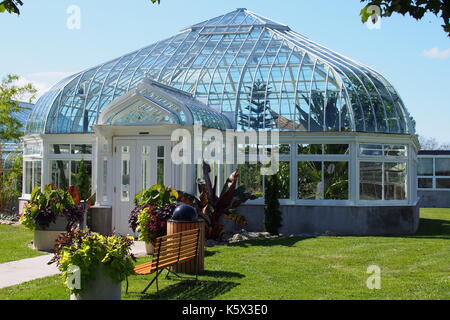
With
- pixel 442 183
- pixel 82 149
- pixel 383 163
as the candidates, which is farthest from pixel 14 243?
pixel 442 183

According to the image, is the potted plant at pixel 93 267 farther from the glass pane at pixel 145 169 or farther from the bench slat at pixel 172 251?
the glass pane at pixel 145 169

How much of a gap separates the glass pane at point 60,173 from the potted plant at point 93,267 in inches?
423

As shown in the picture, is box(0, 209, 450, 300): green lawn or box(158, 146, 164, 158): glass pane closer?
box(0, 209, 450, 300): green lawn

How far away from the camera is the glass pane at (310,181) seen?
16531mm

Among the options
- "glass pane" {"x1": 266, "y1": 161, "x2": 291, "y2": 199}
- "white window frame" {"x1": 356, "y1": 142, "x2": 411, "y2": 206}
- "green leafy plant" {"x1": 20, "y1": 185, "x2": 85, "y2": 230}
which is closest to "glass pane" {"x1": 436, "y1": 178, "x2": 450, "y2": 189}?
"white window frame" {"x1": 356, "y1": 142, "x2": 411, "y2": 206}

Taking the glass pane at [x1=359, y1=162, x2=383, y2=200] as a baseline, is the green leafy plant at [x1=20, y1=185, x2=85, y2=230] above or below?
below

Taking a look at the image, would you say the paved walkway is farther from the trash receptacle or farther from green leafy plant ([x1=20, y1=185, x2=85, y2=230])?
the trash receptacle

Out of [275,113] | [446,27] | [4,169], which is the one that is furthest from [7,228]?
[446,27]

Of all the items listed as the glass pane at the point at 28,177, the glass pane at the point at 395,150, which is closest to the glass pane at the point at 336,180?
the glass pane at the point at 395,150

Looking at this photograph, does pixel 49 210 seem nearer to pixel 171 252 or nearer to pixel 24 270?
pixel 24 270

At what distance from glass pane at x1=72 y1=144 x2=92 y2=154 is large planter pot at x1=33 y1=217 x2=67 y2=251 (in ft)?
16.4

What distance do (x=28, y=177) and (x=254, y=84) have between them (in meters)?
8.22

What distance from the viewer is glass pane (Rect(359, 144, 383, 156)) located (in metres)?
16.6

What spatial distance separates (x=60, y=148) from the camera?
17953mm
